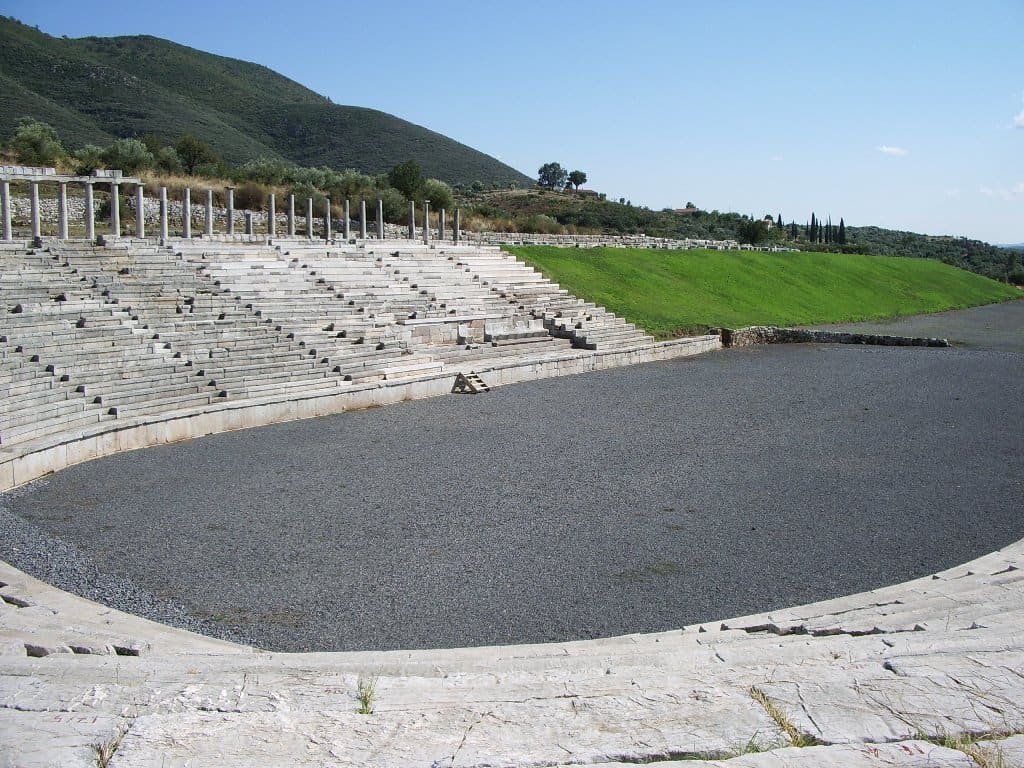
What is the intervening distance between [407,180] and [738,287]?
17220 millimetres

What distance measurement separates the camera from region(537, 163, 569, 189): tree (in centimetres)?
9972

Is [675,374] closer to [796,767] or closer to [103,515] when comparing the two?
[103,515]

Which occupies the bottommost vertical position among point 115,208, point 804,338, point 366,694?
point 804,338

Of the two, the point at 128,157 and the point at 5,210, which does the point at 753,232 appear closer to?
the point at 128,157

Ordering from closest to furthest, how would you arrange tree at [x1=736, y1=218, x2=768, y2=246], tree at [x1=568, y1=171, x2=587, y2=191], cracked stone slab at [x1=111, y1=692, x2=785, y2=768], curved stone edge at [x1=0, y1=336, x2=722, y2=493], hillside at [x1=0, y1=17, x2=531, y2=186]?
cracked stone slab at [x1=111, y1=692, x2=785, y2=768] → curved stone edge at [x1=0, y1=336, x2=722, y2=493] → tree at [x1=736, y1=218, x2=768, y2=246] → hillside at [x1=0, y1=17, x2=531, y2=186] → tree at [x1=568, y1=171, x2=587, y2=191]

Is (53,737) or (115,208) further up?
(115,208)

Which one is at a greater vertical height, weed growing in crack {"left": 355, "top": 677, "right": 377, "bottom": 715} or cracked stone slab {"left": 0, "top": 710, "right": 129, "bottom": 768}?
cracked stone slab {"left": 0, "top": 710, "right": 129, "bottom": 768}

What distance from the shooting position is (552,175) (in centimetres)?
10050

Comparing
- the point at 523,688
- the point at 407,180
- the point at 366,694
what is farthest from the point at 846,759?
the point at 407,180

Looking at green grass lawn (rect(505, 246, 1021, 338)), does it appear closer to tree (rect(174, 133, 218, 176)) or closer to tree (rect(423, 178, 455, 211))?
tree (rect(423, 178, 455, 211))

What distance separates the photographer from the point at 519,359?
2194 centimetres

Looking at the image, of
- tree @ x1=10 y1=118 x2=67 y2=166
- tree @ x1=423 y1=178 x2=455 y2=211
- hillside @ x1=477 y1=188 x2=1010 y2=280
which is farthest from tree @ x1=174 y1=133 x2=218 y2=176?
hillside @ x1=477 y1=188 x2=1010 y2=280

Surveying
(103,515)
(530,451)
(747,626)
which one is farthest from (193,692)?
(530,451)

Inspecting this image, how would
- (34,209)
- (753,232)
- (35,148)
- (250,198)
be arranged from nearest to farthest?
(34,209) → (250,198) → (35,148) → (753,232)
